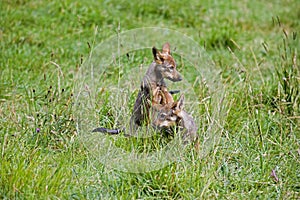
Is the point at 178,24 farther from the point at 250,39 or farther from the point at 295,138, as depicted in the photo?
the point at 295,138

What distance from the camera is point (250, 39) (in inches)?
297

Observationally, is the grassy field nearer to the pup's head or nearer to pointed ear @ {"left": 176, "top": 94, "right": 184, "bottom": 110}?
pointed ear @ {"left": 176, "top": 94, "right": 184, "bottom": 110}

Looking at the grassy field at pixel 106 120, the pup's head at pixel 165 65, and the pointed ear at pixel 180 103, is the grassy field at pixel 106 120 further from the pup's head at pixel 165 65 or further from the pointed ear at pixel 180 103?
the pup's head at pixel 165 65

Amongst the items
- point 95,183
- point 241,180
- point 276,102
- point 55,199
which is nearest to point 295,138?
point 276,102

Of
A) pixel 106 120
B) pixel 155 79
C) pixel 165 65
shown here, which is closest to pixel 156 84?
pixel 155 79

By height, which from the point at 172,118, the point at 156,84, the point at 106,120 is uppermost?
the point at 156,84

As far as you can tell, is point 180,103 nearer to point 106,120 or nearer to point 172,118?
point 172,118

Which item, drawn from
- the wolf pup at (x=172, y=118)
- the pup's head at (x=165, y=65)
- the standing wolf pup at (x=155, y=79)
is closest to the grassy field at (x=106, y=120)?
the wolf pup at (x=172, y=118)

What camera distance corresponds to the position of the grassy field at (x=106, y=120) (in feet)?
11.9

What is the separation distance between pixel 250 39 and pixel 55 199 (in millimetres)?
4825

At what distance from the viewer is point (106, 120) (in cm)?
436

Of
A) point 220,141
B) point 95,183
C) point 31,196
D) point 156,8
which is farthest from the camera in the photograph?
point 156,8

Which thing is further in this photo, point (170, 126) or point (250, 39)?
point (250, 39)

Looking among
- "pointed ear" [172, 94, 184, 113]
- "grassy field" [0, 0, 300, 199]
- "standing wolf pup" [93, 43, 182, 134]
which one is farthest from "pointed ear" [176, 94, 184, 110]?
"grassy field" [0, 0, 300, 199]
